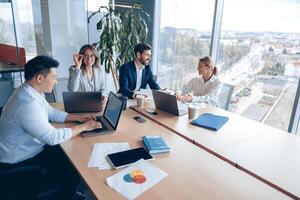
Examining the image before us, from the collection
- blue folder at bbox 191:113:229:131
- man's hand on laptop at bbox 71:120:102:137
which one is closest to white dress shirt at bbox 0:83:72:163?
man's hand on laptop at bbox 71:120:102:137

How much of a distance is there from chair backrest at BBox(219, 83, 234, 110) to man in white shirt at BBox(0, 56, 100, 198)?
177 centimetres

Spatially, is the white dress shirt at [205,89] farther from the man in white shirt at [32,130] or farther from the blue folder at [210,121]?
the man in white shirt at [32,130]

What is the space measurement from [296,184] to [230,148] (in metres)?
0.43

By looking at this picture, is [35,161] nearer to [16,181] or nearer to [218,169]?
[16,181]

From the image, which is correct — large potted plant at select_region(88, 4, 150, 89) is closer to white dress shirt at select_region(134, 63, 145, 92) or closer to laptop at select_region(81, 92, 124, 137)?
white dress shirt at select_region(134, 63, 145, 92)

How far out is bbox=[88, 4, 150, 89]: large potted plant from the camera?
11.6ft

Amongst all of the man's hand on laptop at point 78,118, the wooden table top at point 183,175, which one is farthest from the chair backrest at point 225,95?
the man's hand on laptop at point 78,118

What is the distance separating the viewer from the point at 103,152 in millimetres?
1408

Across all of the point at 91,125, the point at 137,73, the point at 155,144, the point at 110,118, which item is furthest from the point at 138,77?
the point at 155,144

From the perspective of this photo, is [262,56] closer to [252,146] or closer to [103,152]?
[252,146]

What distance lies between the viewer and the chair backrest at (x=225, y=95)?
8.81 feet

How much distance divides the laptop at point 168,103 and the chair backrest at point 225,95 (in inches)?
27.6

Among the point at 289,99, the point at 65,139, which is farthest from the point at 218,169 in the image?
the point at 289,99

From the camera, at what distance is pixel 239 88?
3203mm
